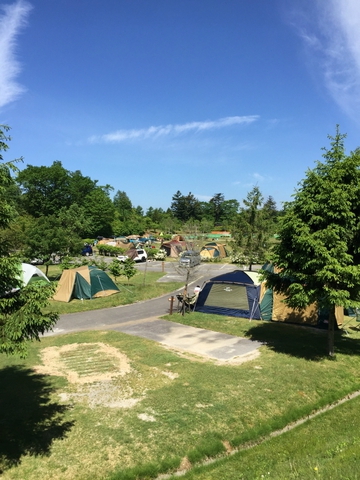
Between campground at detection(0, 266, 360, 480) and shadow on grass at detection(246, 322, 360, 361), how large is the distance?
0.10 m

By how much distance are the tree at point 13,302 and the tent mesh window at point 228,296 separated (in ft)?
39.0

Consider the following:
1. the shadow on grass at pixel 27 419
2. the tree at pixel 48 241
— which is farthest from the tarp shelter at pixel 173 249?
the shadow on grass at pixel 27 419

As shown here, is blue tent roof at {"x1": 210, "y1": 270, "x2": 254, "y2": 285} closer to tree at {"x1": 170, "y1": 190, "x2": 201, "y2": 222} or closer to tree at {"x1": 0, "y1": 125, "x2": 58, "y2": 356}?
tree at {"x1": 0, "y1": 125, "x2": 58, "y2": 356}

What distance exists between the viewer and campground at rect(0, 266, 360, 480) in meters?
6.13

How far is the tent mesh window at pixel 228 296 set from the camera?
55.1 ft

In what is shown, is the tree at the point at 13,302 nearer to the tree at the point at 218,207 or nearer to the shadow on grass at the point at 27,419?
the shadow on grass at the point at 27,419

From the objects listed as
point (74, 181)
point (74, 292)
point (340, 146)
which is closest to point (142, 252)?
point (74, 292)

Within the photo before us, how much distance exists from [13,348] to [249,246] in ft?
74.4

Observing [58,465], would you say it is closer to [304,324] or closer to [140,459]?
[140,459]

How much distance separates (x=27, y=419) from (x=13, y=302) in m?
→ 3.13

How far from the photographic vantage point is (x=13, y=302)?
609 cm

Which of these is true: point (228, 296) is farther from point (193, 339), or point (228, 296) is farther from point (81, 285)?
point (81, 285)

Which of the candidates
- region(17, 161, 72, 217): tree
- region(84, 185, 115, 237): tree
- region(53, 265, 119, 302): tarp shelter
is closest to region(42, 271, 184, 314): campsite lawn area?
region(53, 265, 119, 302): tarp shelter

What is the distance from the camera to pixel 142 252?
42250 mm
